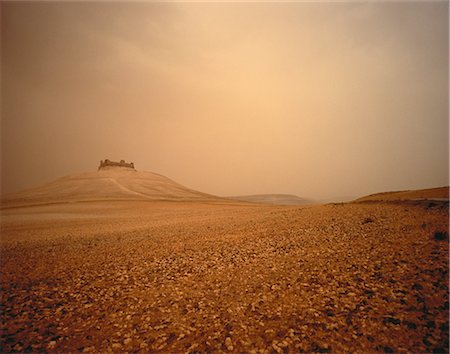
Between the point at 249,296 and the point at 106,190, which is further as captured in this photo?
the point at 106,190

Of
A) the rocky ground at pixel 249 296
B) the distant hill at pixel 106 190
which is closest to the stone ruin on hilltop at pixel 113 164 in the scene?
the distant hill at pixel 106 190

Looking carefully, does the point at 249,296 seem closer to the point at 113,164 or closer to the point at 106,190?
the point at 106,190

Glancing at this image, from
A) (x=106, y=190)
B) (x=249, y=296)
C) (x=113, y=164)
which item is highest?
(x=113, y=164)

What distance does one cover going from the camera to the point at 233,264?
1007 cm

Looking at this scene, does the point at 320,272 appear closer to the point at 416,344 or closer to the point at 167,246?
the point at 416,344

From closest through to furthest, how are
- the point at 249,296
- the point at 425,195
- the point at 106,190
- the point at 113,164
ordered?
the point at 249,296 < the point at 425,195 < the point at 106,190 < the point at 113,164

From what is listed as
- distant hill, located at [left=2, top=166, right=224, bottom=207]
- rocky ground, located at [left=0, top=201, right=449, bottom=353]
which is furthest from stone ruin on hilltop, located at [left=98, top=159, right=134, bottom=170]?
rocky ground, located at [left=0, top=201, right=449, bottom=353]

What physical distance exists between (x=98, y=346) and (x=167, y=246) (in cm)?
861

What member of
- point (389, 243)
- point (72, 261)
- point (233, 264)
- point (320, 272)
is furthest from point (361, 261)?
point (72, 261)

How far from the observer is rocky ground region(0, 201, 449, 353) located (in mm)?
5227

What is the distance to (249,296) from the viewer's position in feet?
23.5

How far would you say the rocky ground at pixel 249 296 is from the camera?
5.23 m

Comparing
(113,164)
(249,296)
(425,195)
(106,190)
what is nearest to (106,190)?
(106,190)

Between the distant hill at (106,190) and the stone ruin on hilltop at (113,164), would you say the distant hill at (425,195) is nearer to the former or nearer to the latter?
the distant hill at (106,190)
